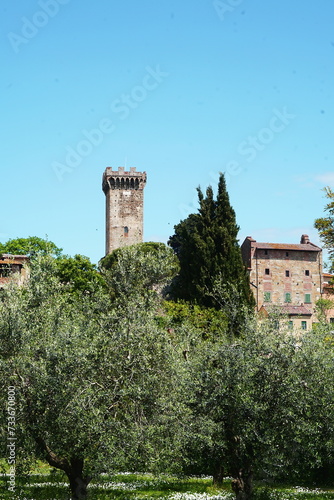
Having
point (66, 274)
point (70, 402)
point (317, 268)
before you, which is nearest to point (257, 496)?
point (70, 402)

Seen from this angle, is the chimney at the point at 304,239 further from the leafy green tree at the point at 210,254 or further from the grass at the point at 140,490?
the grass at the point at 140,490

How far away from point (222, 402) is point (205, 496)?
5115mm

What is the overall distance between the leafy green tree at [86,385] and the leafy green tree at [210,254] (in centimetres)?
3744

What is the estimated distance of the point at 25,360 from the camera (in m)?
16.8

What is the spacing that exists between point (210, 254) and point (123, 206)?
34.7 meters

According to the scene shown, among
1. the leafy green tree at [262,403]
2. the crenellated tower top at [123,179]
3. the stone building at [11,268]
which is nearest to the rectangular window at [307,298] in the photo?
the crenellated tower top at [123,179]

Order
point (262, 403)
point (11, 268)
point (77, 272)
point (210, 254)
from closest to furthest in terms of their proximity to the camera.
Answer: point (262, 403)
point (11, 268)
point (210, 254)
point (77, 272)

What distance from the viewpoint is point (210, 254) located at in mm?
59719

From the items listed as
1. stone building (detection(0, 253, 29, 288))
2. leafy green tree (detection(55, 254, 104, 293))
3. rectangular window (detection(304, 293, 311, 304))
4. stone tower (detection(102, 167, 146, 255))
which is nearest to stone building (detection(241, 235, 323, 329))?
rectangular window (detection(304, 293, 311, 304))

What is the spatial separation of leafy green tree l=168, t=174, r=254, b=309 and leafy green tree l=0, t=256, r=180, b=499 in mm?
37436

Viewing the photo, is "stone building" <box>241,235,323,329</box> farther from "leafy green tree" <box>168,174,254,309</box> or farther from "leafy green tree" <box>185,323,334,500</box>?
"leafy green tree" <box>185,323,334,500</box>

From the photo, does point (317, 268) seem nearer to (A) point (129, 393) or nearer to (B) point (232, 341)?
(B) point (232, 341)

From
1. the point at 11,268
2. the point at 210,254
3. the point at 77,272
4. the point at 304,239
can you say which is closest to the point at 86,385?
the point at 11,268

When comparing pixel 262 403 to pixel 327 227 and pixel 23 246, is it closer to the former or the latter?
pixel 327 227
